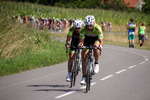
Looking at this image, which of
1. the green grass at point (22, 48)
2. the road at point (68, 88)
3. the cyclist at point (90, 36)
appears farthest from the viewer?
the green grass at point (22, 48)

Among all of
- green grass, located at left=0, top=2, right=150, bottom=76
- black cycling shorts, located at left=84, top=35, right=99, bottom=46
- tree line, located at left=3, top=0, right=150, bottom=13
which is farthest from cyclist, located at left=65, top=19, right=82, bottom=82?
tree line, located at left=3, top=0, right=150, bottom=13

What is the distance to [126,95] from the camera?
903 cm

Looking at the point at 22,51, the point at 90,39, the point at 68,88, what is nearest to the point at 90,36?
the point at 90,39

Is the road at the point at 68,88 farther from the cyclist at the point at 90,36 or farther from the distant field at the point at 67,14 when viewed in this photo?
the distant field at the point at 67,14

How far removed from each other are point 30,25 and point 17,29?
266cm

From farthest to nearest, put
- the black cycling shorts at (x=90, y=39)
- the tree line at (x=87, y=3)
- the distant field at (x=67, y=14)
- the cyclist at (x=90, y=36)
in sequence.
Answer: the tree line at (x=87, y=3)
the distant field at (x=67, y=14)
the black cycling shorts at (x=90, y=39)
the cyclist at (x=90, y=36)

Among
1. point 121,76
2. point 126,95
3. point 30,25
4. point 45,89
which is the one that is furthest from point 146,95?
point 30,25

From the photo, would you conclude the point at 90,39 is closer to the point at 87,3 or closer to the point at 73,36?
the point at 73,36

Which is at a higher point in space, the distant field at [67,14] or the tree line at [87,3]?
the tree line at [87,3]

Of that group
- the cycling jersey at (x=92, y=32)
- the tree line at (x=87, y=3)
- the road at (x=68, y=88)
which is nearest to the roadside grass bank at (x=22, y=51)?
the road at (x=68, y=88)

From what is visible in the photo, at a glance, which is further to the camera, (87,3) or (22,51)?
(87,3)

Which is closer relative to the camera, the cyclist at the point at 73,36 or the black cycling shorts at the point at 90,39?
the black cycling shorts at the point at 90,39

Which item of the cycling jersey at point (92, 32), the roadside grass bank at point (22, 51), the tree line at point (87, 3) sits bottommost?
the roadside grass bank at point (22, 51)

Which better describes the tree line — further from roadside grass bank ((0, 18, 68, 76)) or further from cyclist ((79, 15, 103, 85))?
cyclist ((79, 15, 103, 85))
